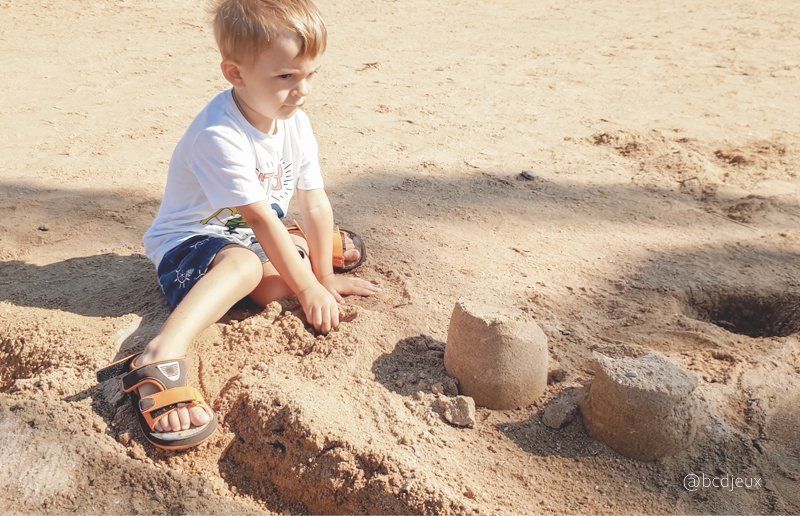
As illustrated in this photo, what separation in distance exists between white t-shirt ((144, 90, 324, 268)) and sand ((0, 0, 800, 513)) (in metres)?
0.31

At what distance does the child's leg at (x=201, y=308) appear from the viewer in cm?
214

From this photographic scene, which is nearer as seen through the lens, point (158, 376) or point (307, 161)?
point (158, 376)

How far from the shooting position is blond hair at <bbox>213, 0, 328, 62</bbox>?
241 centimetres

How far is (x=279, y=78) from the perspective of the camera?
2.50 meters

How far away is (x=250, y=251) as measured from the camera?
270 centimetres

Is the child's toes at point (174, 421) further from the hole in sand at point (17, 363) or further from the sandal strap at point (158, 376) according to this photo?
the hole in sand at point (17, 363)

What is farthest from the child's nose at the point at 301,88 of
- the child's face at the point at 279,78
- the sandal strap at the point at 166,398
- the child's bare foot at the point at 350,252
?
the sandal strap at the point at 166,398

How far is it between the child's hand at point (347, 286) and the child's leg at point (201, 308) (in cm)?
30

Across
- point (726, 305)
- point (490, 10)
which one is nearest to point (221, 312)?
point (726, 305)

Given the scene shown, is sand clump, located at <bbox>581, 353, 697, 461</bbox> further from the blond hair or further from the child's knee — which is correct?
the blond hair

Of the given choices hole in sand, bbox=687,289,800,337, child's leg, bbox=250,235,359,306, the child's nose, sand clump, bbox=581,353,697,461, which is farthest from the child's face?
hole in sand, bbox=687,289,800,337

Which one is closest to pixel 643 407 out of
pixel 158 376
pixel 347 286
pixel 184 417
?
pixel 347 286

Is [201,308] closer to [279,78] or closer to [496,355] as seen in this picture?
[279,78]

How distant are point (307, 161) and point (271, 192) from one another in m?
0.21
